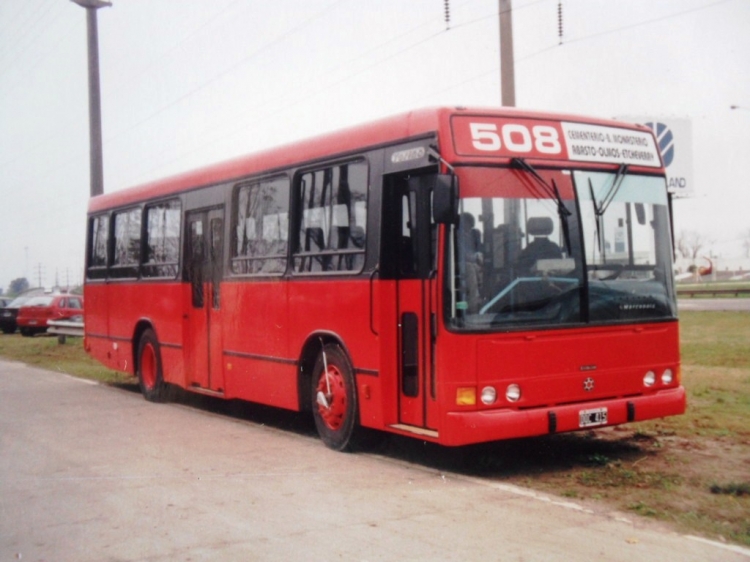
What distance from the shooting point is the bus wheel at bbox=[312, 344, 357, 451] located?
970 cm

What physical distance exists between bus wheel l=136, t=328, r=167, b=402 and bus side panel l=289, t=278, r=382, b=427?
4.82m

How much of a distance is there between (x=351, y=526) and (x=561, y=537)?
146cm

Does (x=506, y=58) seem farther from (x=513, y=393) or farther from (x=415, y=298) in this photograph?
(x=513, y=393)

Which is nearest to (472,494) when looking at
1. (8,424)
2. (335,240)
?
(335,240)

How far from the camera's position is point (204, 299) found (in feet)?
43.1

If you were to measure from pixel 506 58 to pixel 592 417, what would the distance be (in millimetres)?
7974

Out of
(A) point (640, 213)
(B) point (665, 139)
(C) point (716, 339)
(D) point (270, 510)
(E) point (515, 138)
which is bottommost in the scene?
(D) point (270, 510)

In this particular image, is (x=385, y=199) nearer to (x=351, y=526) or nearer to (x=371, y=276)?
(x=371, y=276)

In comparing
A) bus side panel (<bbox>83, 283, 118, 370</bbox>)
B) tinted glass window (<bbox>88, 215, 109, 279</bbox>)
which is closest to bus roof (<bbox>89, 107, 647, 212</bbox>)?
tinted glass window (<bbox>88, 215, 109, 279</bbox>)

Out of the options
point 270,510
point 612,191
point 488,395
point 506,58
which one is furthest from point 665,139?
point 270,510

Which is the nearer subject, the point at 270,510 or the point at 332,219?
the point at 270,510

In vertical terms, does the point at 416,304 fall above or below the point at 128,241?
below

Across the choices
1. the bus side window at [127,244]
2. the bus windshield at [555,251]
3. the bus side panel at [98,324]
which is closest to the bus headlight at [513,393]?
the bus windshield at [555,251]

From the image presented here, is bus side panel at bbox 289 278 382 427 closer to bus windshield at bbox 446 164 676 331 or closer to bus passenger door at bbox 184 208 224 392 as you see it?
bus windshield at bbox 446 164 676 331
